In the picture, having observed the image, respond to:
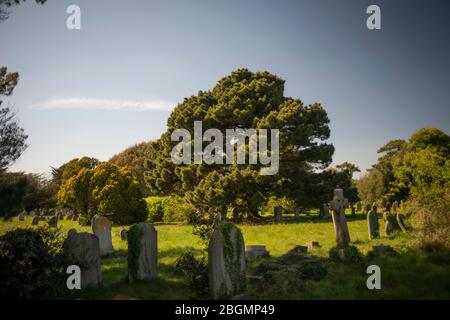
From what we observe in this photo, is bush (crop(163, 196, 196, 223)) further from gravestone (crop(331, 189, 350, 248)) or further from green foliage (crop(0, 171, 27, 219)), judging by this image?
green foliage (crop(0, 171, 27, 219))

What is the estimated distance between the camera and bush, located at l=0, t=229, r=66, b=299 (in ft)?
21.4

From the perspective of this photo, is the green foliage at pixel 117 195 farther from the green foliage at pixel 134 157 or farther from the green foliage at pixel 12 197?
the green foliage at pixel 134 157

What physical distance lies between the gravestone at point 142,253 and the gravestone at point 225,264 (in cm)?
242

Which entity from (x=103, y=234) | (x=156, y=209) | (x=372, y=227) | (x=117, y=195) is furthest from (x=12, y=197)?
(x=156, y=209)

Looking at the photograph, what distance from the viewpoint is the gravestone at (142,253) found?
891cm

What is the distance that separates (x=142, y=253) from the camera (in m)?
9.02

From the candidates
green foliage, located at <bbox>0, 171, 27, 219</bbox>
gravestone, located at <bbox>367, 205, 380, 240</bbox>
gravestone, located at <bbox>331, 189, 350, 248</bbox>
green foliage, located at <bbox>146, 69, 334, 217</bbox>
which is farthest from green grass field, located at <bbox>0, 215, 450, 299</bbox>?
green foliage, located at <bbox>146, 69, 334, 217</bbox>

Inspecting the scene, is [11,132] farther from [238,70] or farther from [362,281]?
[238,70]

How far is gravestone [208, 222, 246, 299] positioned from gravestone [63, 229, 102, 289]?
308 cm

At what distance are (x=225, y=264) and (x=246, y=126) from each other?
2041 centimetres

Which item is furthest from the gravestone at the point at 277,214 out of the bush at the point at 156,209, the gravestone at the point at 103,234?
the gravestone at the point at 103,234

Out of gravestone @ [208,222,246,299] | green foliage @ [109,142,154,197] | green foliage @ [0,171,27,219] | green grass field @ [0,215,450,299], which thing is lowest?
green grass field @ [0,215,450,299]

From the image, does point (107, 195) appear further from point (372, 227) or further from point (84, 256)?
point (372, 227)

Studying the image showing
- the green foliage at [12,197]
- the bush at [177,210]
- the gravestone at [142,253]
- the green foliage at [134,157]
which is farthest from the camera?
the green foliage at [134,157]
